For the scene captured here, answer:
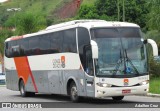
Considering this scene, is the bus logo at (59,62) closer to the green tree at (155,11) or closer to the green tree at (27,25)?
the green tree at (155,11)

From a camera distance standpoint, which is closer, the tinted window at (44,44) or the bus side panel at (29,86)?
the tinted window at (44,44)

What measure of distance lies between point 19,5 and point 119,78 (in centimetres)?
17298

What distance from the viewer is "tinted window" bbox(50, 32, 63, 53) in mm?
25078

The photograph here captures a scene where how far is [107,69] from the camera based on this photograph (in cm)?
2158

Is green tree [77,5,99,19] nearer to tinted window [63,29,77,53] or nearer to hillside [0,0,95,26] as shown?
hillside [0,0,95,26]

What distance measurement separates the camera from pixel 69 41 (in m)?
23.9

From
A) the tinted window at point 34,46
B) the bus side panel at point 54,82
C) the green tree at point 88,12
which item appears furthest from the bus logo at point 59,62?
the green tree at point 88,12

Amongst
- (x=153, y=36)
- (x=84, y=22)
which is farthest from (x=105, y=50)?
(x=153, y=36)

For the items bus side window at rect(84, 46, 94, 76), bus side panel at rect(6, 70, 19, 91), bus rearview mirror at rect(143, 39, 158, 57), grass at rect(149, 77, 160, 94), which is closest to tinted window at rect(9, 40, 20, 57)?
bus side panel at rect(6, 70, 19, 91)

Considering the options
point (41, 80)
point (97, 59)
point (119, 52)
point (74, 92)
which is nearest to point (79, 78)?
point (74, 92)

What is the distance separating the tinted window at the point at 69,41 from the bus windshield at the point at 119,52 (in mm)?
1460

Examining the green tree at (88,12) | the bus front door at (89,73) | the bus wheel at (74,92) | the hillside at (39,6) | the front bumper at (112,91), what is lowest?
the bus wheel at (74,92)

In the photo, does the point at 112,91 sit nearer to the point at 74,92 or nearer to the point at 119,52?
the point at 119,52

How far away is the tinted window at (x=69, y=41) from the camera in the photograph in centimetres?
2344
